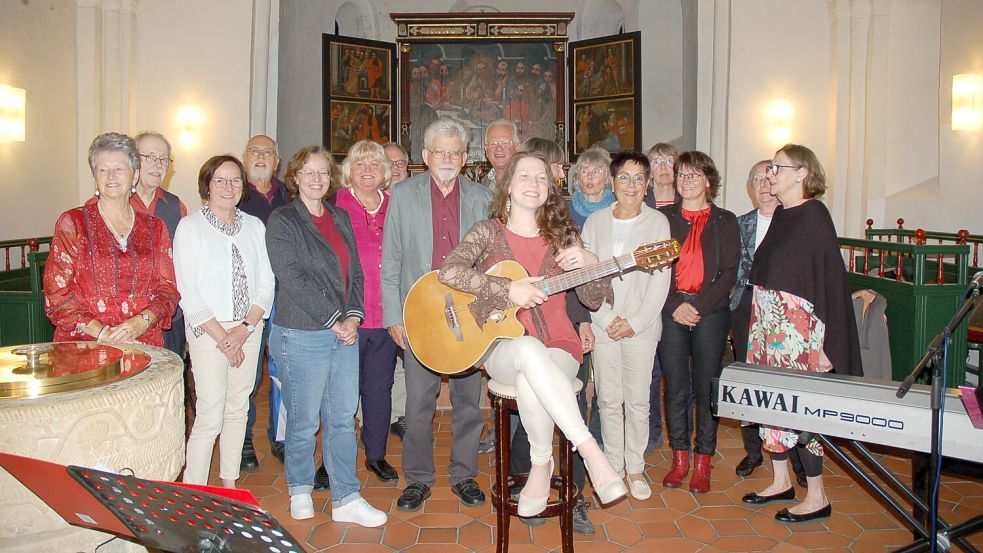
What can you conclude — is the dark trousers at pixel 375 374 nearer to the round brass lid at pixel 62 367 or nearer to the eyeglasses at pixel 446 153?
the eyeglasses at pixel 446 153

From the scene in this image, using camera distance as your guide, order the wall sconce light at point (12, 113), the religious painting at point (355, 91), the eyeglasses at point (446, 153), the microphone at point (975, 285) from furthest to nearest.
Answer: the religious painting at point (355, 91)
the wall sconce light at point (12, 113)
the eyeglasses at point (446, 153)
the microphone at point (975, 285)

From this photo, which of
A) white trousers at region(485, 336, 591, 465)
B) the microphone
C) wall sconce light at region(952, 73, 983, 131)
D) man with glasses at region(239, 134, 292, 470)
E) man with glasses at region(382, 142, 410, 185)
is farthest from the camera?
wall sconce light at region(952, 73, 983, 131)

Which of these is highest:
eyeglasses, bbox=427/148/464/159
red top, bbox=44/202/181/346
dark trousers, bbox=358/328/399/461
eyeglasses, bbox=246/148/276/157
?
eyeglasses, bbox=246/148/276/157

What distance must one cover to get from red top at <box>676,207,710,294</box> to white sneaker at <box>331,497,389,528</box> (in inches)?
73.8

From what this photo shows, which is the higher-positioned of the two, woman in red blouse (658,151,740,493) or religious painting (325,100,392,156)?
religious painting (325,100,392,156)

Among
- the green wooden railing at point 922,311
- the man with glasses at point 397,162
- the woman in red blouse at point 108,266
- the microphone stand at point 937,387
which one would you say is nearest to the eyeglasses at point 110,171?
the woman in red blouse at point 108,266

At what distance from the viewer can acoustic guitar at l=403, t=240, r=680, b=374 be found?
258cm

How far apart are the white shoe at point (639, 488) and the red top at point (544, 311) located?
111 centimetres

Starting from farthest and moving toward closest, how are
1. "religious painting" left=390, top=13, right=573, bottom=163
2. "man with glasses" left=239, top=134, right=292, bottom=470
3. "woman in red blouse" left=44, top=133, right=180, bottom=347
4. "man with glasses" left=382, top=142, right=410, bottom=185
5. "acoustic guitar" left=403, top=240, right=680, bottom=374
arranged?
"religious painting" left=390, top=13, right=573, bottom=163 → "man with glasses" left=382, top=142, right=410, bottom=185 → "man with glasses" left=239, top=134, right=292, bottom=470 → "woman in red blouse" left=44, top=133, right=180, bottom=347 → "acoustic guitar" left=403, top=240, right=680, bottom=374

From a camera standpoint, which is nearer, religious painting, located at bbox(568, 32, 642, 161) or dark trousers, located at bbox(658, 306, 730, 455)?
dark trousers, located at bbox(658, 306, 730, 455)

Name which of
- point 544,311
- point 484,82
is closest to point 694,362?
point 544,311

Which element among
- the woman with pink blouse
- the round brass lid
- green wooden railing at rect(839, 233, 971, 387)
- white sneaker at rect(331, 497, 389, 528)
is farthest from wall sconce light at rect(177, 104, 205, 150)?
green wooden railing at rect(839, 233, 971, 387)

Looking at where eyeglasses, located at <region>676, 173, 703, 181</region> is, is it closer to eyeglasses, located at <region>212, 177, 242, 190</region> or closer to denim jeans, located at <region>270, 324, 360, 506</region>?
denim jeans, located at <region>270, 324, 360, 506</region>

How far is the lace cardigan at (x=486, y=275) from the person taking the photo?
2611 millimetres
